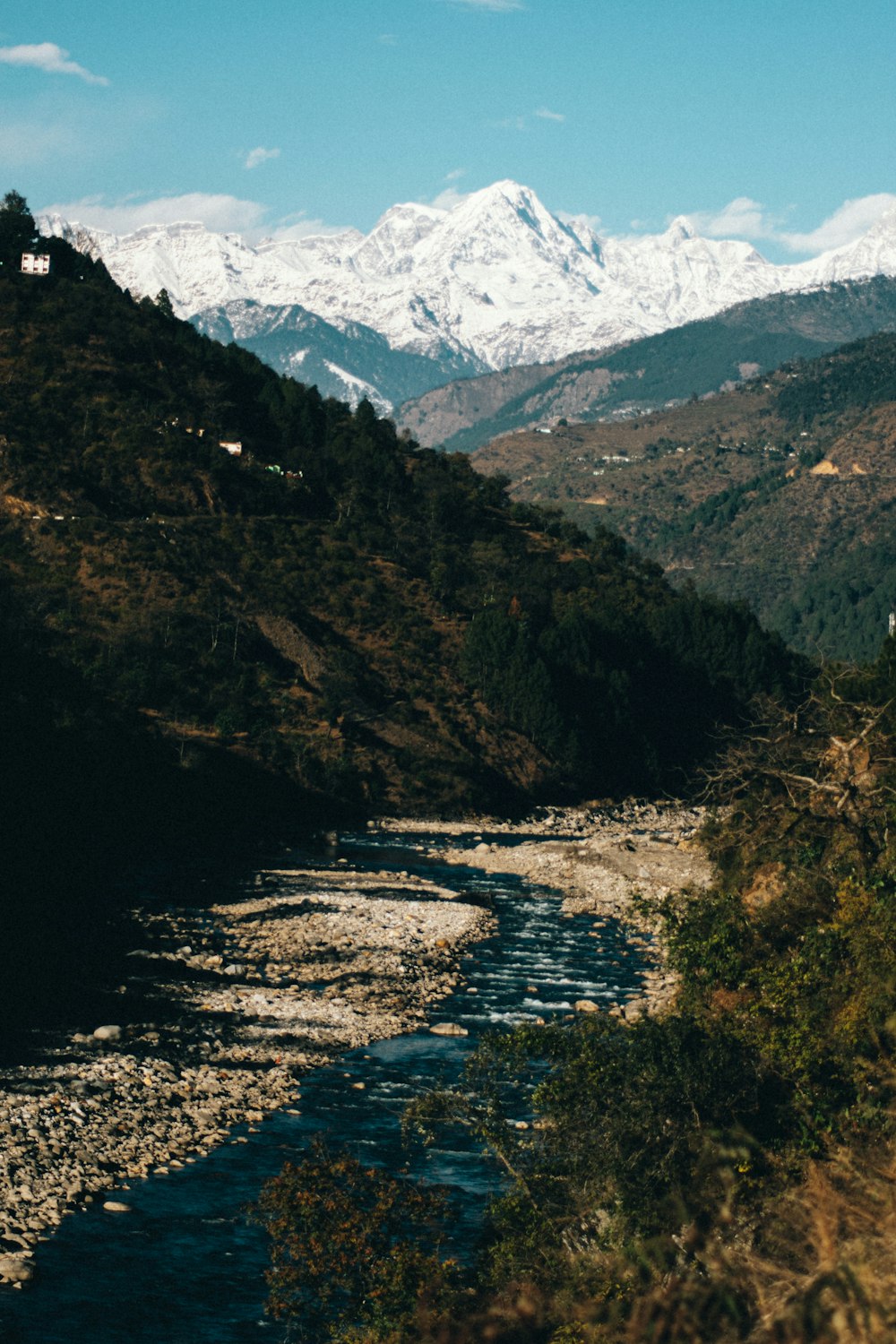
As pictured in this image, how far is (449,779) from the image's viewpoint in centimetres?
9581

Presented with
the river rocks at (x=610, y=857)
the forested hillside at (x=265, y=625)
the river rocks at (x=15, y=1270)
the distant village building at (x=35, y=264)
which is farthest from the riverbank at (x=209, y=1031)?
the distant village building at (x=35, y=264)

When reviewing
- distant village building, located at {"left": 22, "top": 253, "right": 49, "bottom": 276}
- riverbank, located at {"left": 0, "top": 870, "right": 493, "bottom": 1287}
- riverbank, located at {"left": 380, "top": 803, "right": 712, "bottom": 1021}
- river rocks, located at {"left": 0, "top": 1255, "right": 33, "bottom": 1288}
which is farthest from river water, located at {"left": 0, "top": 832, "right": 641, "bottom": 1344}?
distant village building, located at {"left": 22, "top": 253, "right": 49, "bottom": 276}

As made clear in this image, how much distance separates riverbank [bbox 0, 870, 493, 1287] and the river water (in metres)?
0.70

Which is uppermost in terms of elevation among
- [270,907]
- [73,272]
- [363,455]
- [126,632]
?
[73,272]

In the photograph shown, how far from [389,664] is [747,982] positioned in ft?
256

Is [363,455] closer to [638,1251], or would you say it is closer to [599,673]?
[599,673]

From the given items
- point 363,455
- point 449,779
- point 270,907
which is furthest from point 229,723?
point 363,455

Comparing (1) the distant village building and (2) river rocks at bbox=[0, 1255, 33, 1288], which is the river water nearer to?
(2) river rocks at bbox=[0, 1255, 33, 1288]

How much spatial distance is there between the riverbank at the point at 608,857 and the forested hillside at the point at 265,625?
5116mm

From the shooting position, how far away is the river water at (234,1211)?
22.2 meters

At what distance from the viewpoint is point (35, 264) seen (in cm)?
14262

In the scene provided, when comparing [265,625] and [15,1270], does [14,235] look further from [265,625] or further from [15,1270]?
[15,1270]

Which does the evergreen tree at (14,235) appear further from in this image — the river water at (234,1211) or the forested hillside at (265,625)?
the river water at (234,1211)

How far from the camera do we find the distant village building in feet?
467
